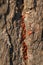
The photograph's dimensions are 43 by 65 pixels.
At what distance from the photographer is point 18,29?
78.5 inches

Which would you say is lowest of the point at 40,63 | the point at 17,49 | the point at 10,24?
the point at 40,63

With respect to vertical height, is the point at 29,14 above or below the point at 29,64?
above

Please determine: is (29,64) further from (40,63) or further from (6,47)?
(6,47)

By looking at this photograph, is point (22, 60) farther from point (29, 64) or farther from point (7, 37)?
point (7, 37)

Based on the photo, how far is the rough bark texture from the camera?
1.96 m

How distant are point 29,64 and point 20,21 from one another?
1.19ft

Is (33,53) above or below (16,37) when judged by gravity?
below

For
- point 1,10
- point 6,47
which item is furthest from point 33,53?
point 1,10

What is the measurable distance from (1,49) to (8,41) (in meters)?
0.09

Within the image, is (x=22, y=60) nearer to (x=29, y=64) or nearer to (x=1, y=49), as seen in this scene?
(x=29, y=64)

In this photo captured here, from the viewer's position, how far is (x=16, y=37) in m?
2.00

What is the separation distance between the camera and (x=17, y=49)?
6.59ft

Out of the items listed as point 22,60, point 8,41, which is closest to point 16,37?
point 8,41

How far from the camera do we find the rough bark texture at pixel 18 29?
1.96 m
